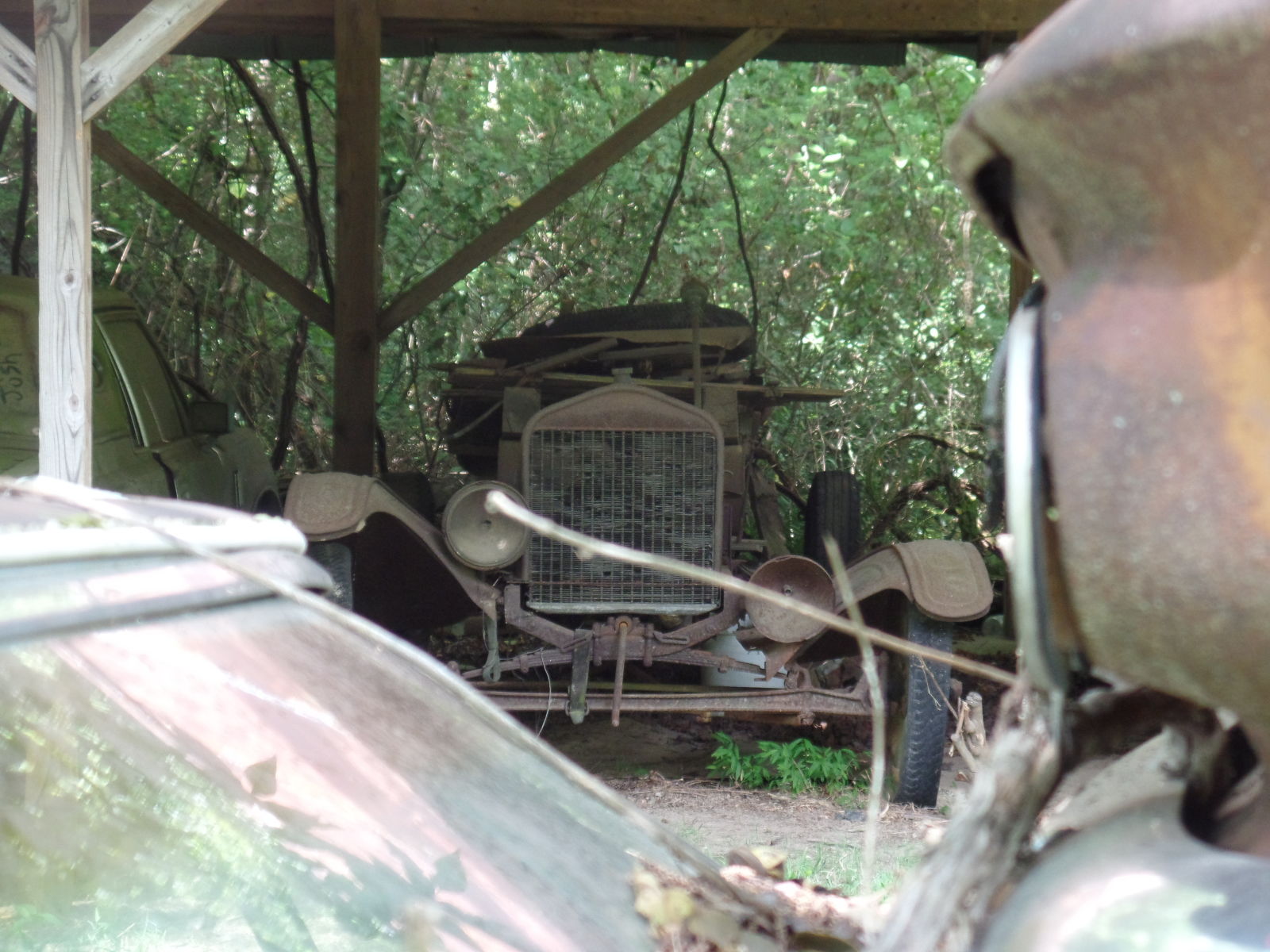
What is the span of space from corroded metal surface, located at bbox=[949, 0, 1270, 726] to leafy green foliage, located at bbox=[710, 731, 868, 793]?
14.8 ft

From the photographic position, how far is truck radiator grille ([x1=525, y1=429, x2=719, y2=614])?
5195 millimetres

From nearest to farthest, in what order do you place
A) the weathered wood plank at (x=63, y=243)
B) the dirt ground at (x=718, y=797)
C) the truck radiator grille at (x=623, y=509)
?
1. the weathered wood plank at (x=63, y=243)
2. the dirt ground at (x=718, y=797)
3. the truck radiator grille at (x=623, y=509)

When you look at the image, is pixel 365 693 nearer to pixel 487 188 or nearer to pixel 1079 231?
pixel 1079 231

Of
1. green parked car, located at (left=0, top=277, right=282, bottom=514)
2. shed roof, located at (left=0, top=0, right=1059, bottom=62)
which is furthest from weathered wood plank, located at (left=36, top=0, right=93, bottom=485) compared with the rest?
shed roof, located at (left=0, top=0, right=1059, bottom=62)

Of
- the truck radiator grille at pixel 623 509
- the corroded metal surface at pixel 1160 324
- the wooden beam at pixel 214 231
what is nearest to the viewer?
the corroded metal surface at pixel 1160 324

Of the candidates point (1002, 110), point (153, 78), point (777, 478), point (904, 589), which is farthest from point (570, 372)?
point (153, 78)

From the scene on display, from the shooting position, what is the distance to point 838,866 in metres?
3.92

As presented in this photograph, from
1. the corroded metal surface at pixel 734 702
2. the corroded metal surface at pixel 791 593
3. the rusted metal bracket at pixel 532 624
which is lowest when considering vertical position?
the corroded metal surface at pixel 734 702

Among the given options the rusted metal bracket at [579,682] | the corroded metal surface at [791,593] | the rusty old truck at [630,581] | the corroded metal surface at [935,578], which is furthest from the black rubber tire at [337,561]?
the corroded metal surface at [935,578]

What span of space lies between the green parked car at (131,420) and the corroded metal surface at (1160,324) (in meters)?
4.02

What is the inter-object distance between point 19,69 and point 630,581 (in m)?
2.79

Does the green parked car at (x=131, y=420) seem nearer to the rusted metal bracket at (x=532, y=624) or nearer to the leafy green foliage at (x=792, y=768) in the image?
the rusted metal bracket at (x=532, y=624)

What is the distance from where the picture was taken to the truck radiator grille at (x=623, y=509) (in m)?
5.20

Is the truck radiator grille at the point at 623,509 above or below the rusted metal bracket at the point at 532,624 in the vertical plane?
above
